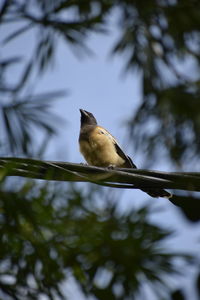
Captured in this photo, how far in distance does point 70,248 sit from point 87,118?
8.04ft

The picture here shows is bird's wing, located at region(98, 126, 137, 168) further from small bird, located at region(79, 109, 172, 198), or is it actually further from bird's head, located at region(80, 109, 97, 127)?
bird's head, located at region(80, 109, 97, 127)

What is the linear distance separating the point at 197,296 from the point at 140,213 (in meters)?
0.49

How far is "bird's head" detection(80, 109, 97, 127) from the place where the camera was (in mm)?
4773

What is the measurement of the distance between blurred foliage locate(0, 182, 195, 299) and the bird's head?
7.25 feet

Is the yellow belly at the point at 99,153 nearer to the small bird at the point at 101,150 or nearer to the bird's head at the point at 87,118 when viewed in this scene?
the small bird at the point at 101,150

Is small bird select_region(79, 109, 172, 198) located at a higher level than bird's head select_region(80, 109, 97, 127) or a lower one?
lower

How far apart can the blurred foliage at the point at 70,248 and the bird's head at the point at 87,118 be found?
87.0 inches

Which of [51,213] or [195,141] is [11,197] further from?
[195,141]

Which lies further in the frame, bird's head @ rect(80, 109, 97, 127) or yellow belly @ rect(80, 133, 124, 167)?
bird's head @ rect(80, 109, 97, 127)

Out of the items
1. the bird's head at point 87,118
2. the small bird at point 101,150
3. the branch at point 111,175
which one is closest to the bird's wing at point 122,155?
the small bird at point 101,150

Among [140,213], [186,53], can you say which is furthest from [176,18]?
[140,213]

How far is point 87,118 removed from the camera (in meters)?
4.86

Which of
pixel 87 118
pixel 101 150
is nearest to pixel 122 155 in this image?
pixel 101 150

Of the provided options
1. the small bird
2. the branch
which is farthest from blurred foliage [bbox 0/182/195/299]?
the small bird
